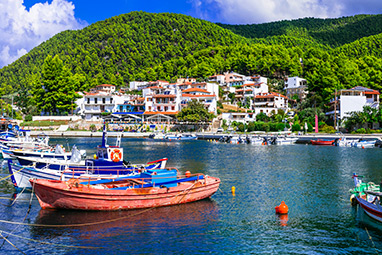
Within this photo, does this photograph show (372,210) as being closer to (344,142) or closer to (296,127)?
(344,142)

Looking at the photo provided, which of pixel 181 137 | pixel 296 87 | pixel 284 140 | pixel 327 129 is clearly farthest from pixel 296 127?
pixel 296 87

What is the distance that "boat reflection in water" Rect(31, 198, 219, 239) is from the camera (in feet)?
57.7

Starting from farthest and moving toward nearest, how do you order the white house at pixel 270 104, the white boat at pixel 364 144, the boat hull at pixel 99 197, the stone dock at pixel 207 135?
the white house at pixel 270 104
the stone dock at pixel 207 135
the white boat at pixel 364 144
the boat hull at pixel 99 197

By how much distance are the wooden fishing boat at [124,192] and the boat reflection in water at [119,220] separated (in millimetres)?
Answer: 458

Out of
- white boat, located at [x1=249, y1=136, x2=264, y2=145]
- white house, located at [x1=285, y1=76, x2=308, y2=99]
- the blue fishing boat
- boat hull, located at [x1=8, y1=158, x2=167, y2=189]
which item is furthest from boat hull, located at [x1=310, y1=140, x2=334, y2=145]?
boat hull, located at [x1=8, y1=158, x2=167, y2=189]

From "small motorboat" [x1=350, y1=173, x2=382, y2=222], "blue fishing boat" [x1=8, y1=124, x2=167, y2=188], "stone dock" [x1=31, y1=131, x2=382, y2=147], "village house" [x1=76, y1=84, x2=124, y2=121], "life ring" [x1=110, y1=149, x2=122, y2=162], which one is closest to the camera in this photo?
"small motorboat" [x1=350, y1=173, x2=382, y2=222]

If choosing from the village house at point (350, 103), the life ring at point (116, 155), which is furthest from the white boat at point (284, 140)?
the life ring at point (116, 155)

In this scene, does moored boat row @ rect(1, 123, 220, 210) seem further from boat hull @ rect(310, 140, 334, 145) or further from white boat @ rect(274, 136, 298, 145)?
boat hull @ rect(310, 140, 334, 145)

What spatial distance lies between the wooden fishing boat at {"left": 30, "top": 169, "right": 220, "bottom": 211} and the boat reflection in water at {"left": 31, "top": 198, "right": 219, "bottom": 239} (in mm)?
458

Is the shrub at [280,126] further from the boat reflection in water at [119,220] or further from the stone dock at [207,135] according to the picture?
the boat reflection in water at [119,220]

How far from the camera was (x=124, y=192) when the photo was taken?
20609 mm

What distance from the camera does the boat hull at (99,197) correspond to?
1970cm

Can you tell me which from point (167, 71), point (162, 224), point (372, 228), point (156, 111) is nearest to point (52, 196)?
point (162, 224)

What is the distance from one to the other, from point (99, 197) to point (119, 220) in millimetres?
1838
